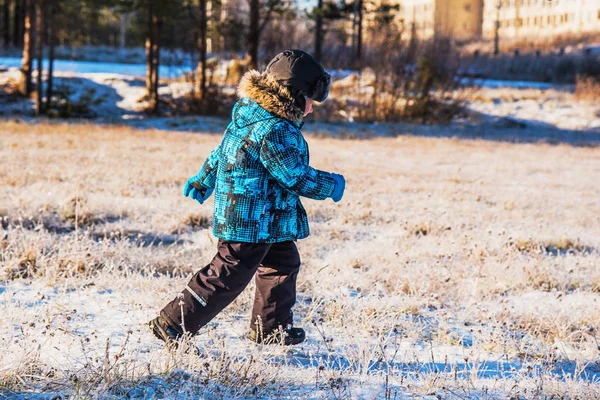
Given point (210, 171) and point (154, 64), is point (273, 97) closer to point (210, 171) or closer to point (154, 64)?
point (210, 171)

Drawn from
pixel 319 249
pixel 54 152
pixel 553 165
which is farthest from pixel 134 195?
pixel 553 165

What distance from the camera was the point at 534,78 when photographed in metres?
29.2

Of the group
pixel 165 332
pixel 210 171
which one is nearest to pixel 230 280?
pixel 165 332

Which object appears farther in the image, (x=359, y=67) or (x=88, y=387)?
(x=359, y=67)

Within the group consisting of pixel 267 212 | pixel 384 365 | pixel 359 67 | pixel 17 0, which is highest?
pixel 17 0

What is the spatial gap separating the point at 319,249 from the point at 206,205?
2032 mm

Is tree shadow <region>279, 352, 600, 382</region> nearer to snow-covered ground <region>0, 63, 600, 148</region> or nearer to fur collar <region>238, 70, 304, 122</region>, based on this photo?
fur collar <region>238, 70, 304, 122</region>

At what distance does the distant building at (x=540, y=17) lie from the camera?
202 feet

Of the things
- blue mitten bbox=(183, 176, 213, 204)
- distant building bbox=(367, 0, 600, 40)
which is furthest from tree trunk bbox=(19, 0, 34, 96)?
distant building bbox=(367, 0, 600, 40)

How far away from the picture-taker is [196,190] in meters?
3.38

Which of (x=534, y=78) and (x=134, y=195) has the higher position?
(x=534, y=78)

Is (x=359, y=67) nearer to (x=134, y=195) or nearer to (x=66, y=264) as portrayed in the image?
(x=134, y=195)

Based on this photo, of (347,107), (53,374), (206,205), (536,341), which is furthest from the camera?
(347,107)

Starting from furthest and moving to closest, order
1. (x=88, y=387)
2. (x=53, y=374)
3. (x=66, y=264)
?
1. (x=66, y=264)
2. (x=53, y=374)
3. (x=88, y=387)
